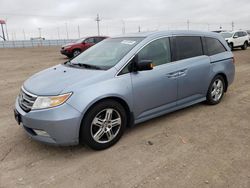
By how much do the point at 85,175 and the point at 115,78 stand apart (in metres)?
1.35

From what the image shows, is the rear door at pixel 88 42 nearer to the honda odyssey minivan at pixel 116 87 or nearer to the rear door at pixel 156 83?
the honda odyssey minivan at pixel 116 87

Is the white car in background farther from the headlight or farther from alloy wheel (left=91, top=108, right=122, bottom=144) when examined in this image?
the headlight

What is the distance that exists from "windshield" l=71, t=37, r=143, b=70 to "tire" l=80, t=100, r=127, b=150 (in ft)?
2.04

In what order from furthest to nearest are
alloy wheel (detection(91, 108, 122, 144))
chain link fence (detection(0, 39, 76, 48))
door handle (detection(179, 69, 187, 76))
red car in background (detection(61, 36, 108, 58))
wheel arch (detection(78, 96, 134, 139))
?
chain link fence (detection(0, 39, 76, 48)), red car in background (detection(61, 36, 108, 58)), door handle (detection(179, 69, 187, 76)), alloy wheel (detection(91, 108, 122, 144)), wheel arch (detection(78, 96, 134, 139))

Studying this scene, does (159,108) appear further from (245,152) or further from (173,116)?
(245,152)

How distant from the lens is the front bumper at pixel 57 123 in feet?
9.87

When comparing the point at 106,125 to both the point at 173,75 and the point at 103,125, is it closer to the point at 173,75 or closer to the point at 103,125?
the point at 103,125

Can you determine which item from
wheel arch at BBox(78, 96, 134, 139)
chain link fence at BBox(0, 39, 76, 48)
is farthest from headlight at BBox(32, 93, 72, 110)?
chain link fence at BBox(0, 39, 76, 48)

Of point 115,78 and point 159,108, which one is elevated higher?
point 115,78

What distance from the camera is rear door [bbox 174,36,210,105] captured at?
4293mm

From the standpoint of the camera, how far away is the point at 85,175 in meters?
2.84

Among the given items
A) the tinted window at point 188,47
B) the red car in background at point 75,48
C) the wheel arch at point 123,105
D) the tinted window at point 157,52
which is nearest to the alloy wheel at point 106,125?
the wheel arch at point 123,105

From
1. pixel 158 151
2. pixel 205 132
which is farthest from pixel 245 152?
pixel 158 151

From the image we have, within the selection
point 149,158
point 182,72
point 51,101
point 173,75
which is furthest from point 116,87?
point 182,72
